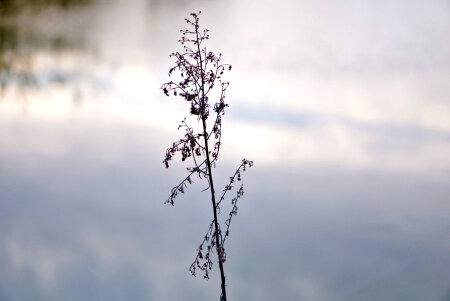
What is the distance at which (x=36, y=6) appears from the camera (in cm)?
1641

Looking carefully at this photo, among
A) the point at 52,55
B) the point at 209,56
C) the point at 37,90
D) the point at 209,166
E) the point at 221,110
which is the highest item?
the point at 52,55

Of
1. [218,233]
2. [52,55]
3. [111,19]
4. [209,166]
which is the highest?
[111,19]

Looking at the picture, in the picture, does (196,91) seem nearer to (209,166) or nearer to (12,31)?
(209,166)

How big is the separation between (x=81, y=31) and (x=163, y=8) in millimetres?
2528

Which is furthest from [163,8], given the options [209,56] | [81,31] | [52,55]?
[209,56]

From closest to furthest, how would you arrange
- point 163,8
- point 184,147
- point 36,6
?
point 184,147, point 163,8, point 36,6

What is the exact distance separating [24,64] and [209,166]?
13385mm

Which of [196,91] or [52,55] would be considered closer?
[196,91]

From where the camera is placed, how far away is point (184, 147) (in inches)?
129

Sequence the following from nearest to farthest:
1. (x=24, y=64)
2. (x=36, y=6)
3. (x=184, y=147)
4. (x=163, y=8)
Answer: (x=184, y=147) → (x=163, y=8) → (x=24, y=64) → (x=36, y=6)

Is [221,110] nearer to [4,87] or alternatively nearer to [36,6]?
[4,87]

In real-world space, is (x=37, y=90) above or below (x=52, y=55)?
below

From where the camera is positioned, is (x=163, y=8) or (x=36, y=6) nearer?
(x=163, y=8)

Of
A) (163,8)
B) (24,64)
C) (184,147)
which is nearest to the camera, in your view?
(184,147)
